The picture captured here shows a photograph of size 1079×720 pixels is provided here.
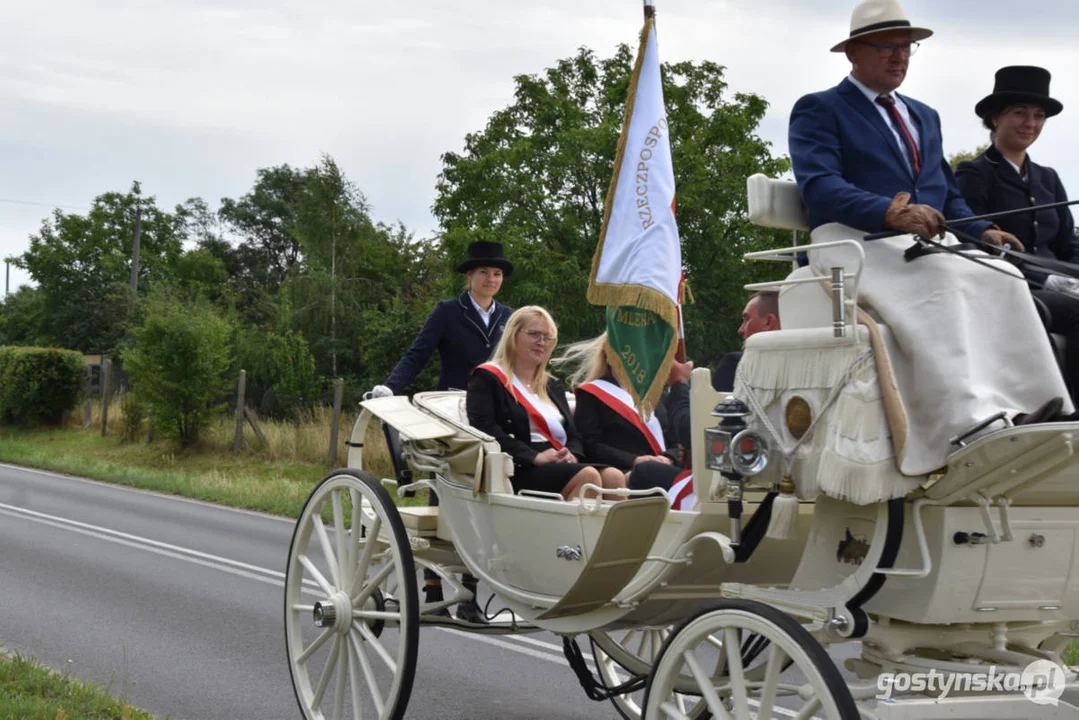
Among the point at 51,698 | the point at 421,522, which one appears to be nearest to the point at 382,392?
the point at 421,522

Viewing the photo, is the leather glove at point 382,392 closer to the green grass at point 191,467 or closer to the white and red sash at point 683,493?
the white and red sash at point 683,493

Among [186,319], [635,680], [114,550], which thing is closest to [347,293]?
[186,319]

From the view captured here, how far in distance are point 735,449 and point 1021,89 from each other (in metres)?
1.75

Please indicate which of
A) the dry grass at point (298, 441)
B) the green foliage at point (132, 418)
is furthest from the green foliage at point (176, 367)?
the green foliage at point (132, 418)

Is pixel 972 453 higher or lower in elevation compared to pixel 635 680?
higher

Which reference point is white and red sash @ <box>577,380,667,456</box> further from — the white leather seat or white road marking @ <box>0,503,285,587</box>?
white road marking @ <box>0,503,285,587</box>

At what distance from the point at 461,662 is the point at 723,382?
136 inches

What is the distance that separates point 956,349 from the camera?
10.9 ft

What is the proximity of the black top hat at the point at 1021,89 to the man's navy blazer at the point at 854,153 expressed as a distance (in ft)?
1.05

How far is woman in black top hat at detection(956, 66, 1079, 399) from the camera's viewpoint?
427cm

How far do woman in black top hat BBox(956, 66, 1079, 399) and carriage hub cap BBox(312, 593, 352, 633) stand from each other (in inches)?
124

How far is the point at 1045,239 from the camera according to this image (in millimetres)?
4375

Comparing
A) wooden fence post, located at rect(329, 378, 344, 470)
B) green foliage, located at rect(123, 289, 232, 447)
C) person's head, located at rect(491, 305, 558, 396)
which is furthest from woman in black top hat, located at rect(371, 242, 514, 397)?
green foliage, located at rect(123, 289, 232, 447)

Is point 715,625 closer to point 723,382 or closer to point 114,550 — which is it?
point 723,382
